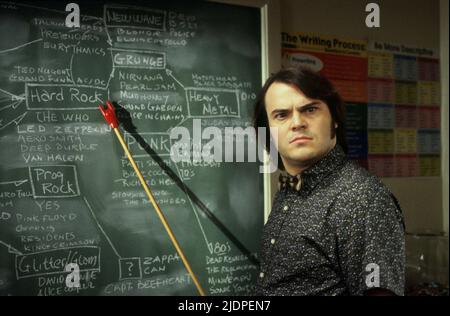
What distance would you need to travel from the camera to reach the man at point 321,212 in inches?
40.6

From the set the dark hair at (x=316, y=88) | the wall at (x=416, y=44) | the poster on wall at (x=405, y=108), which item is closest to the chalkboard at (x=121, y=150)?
the wall at (x=416, y=44)

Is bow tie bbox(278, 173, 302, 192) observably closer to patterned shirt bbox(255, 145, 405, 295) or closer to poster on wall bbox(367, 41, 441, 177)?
patterned shirt bbox(255, 145, 405, 295)

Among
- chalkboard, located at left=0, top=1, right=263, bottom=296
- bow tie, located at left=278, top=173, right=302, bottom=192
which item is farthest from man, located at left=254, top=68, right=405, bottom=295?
chalkboard, located at left=0, top=1, right=263, bottom=296

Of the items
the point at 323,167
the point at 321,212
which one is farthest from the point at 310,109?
the point at 321,212

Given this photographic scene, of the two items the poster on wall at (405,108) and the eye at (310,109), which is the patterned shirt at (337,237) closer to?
the eye at (310,109)

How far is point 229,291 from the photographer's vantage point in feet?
5.18

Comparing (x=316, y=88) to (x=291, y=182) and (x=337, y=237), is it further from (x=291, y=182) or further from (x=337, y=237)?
(x=337, y=237)

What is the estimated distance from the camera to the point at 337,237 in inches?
42.3

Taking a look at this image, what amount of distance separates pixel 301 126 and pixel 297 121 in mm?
20

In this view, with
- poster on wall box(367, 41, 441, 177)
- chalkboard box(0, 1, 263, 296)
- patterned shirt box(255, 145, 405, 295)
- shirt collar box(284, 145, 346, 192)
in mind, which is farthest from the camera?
poster on wall box(367, 41, 441, 177)

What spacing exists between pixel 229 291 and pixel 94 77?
1.00 m

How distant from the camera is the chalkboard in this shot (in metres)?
1.32
